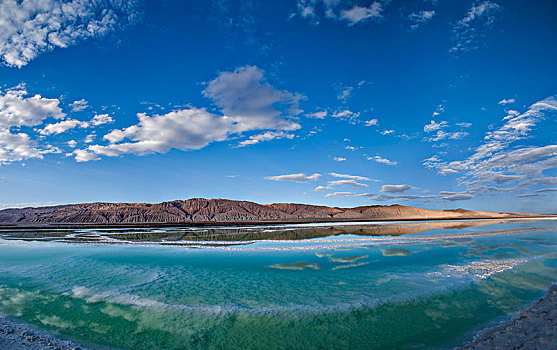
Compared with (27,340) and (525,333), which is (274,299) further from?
(525,333)

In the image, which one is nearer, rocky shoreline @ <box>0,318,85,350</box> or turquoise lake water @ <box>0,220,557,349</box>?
rocky shoreline @ <box>0,318,85,350</box>

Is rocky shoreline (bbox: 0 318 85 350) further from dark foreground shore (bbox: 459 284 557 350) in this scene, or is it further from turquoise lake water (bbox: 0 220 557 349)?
dark foreground shore (bbox: 459 284 557 350)

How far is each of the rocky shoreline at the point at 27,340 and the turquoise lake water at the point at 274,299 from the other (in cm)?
30

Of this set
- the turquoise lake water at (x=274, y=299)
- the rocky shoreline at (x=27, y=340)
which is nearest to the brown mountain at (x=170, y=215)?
the turquoise lake water at (x=274, y=299)

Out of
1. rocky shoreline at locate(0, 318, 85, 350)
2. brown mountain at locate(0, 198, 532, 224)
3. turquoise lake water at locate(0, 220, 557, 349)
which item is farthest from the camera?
brown mountain at locate(0, 198, 532, 224)

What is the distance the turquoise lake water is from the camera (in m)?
6.92

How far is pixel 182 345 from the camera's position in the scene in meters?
6.60

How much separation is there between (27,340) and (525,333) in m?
11.6

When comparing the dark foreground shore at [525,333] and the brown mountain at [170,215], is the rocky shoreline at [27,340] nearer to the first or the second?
the dark foreground shore at [525,333]

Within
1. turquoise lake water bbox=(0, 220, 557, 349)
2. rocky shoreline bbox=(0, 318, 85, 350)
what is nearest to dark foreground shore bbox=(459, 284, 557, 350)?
turquoise lake water bbox=(0, 220, 557, 349)

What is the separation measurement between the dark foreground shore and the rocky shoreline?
29.4 feet

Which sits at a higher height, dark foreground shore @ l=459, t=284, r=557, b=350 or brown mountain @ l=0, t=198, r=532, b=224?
brown mountain @ l=0, t=198, r=532, b=224

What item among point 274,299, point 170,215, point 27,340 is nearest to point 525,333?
point 274,299

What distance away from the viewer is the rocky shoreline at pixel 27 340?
20.9 feet
